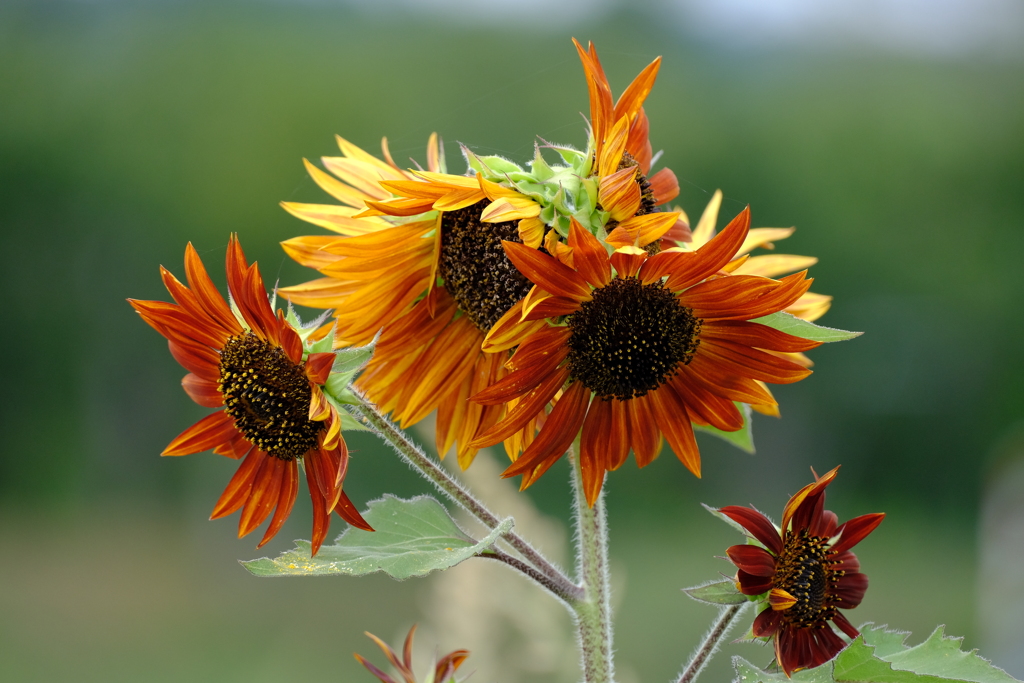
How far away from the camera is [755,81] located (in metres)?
5.77

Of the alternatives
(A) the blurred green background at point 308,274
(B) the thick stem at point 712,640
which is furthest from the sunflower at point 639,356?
(A) the blurred green background at point 308,274

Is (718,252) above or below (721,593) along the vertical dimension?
above

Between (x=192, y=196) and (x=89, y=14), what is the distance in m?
1.52

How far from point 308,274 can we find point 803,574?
4418mm

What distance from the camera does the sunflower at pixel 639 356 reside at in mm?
438

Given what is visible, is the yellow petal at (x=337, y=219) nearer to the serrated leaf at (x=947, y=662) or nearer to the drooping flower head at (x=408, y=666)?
the drooping flower head at (x=408, y=666)

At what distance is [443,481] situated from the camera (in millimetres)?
503

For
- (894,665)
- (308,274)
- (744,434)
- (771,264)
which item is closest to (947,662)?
(894,665)

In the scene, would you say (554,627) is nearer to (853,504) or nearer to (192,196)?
(192,196)

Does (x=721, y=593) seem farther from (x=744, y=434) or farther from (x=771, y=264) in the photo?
(x=771, y=264)

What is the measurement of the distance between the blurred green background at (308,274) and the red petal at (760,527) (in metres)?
4.10

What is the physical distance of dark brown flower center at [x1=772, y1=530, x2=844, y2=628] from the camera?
47 centimetres

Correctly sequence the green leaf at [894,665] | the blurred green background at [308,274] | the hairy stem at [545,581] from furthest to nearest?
the blurred green background at [308,274] → the hairy stem at [545,581] → the green leaf at [894,665]

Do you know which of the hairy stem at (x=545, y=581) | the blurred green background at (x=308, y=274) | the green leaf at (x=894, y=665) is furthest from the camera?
the blurred green background at (x=308, y=274)
